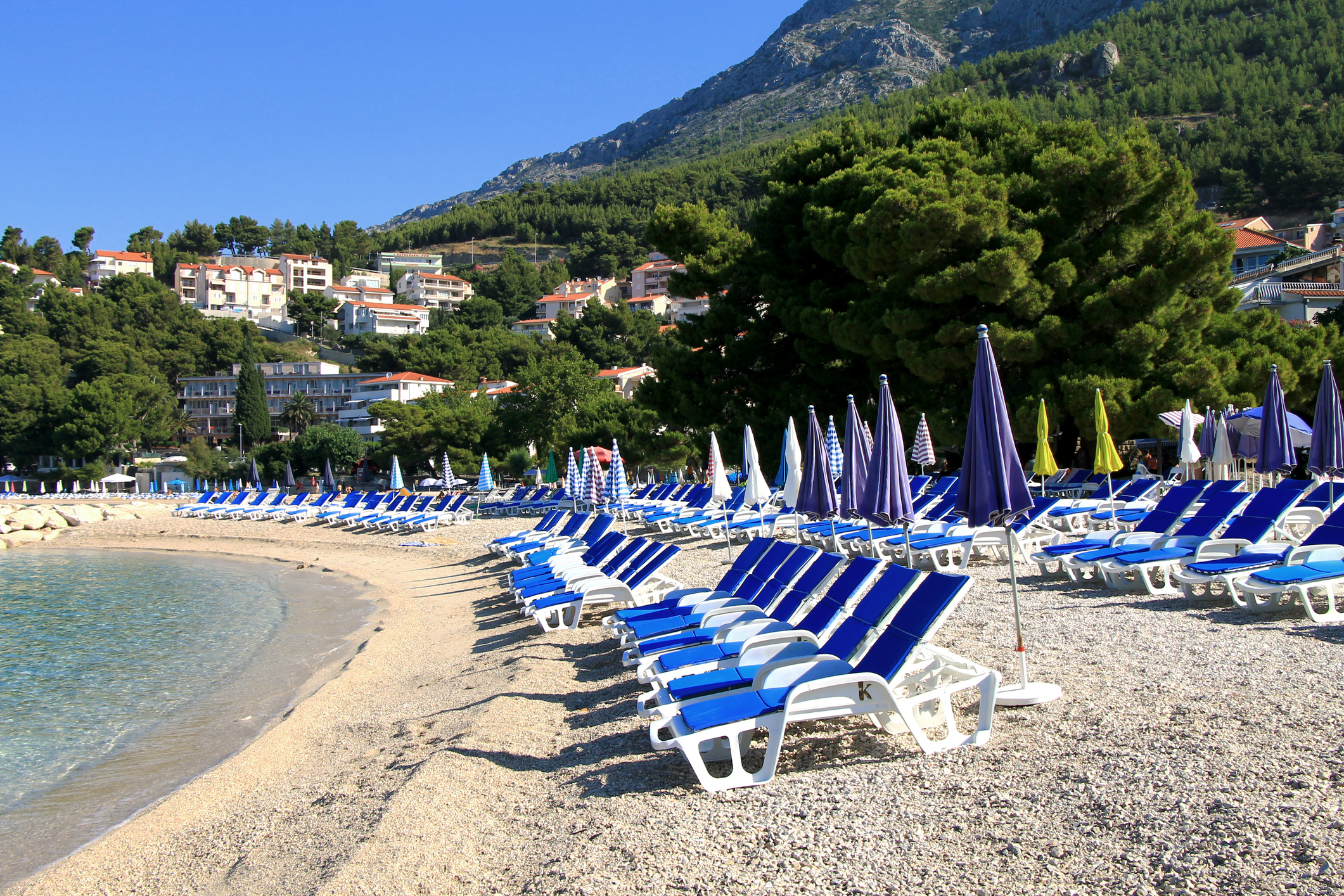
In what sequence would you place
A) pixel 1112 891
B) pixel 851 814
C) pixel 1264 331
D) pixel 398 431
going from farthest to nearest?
pixel 398 431, pixel 1264 331, pixel 851 814, pixel 1112 891

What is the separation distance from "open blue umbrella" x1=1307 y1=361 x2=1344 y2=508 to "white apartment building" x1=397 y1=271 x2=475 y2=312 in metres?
110

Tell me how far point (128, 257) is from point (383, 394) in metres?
66.9

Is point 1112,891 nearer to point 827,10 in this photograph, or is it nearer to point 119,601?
point 119,601

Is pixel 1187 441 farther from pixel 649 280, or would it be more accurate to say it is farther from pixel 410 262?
pixel 410 262

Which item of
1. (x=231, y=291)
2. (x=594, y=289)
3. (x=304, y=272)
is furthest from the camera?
(x=304, y=272)

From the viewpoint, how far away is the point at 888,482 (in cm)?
766

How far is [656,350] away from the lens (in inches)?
1005

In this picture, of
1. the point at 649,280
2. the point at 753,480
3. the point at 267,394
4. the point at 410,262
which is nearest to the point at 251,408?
the point at 267,394

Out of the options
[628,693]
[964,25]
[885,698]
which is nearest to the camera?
[885,698]

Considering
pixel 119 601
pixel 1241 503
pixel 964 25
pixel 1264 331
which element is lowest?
pixel 119 601

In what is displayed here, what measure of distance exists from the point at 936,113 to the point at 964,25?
177m

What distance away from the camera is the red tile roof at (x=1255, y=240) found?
5616 centimetres

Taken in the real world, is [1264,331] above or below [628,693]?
above

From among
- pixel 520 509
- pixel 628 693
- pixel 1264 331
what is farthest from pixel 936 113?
pixel 628 693
